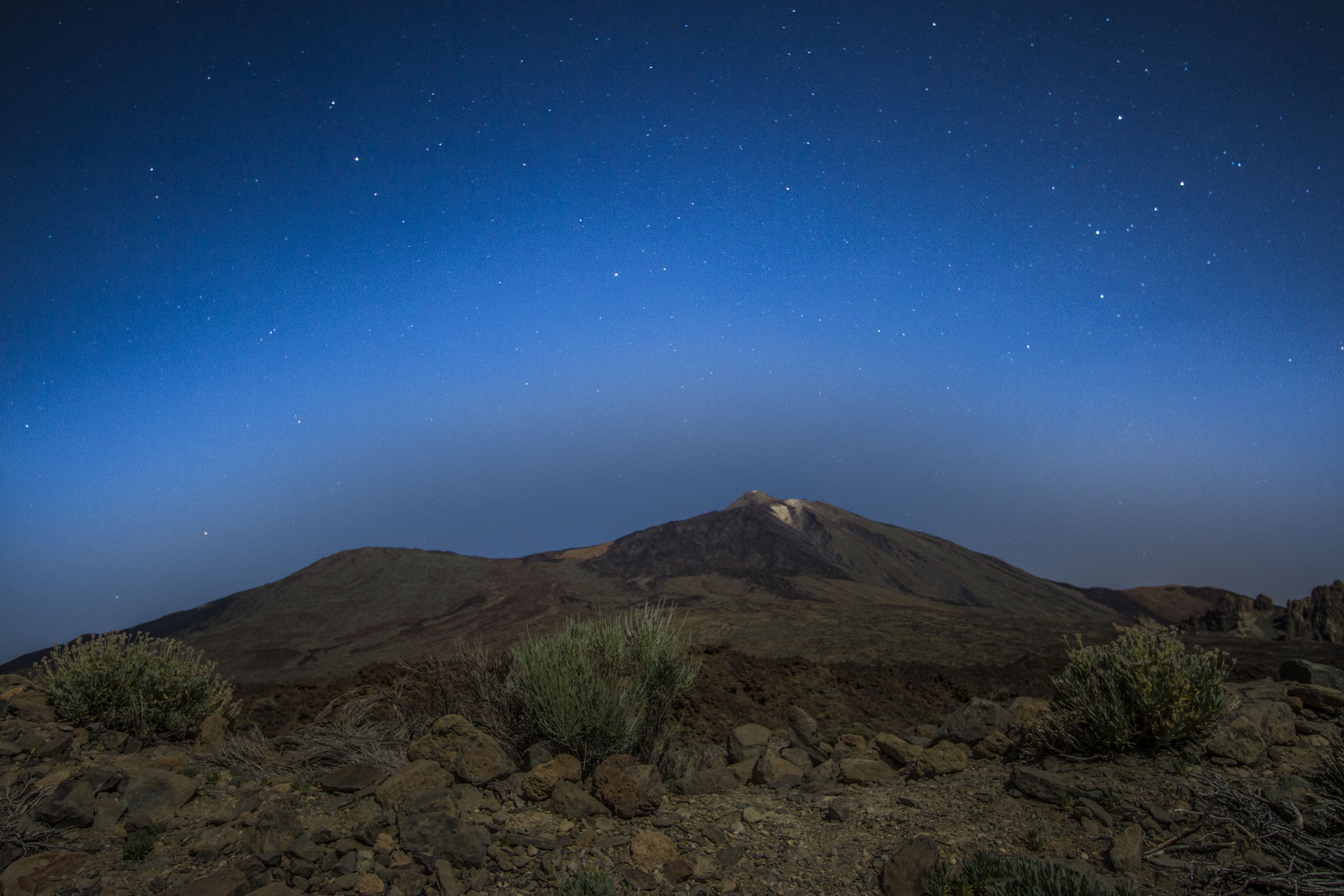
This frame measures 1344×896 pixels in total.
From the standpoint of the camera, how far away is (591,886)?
3945 mm

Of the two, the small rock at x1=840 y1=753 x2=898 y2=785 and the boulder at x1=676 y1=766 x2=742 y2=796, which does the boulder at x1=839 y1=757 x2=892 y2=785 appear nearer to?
the small rock at x1=840 y1=753 x2=898 y2=785

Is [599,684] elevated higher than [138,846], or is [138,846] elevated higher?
[599,684]

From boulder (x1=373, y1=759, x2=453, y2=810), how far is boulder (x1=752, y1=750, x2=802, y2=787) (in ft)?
9.40

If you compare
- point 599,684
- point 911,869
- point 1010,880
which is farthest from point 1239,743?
point 599,684

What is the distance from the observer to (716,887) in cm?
421

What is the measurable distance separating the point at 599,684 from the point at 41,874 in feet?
13.0

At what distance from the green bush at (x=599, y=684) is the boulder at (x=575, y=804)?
2.21 feet

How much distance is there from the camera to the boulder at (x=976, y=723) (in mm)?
6762

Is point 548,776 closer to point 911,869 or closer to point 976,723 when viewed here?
point 911,869

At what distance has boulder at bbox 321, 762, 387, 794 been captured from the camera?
544 cm

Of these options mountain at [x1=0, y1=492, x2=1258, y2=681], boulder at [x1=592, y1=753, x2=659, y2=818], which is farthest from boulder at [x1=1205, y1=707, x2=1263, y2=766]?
mountain at [x1=0, y1=492, x2=1258, y2=681]

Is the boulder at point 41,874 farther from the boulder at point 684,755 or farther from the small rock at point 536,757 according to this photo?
the boulder at point 684,755

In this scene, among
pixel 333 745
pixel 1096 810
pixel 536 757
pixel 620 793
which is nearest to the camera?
pixel 1096 810

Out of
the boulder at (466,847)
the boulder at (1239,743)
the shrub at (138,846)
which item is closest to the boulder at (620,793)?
the boulder at (466,847)
